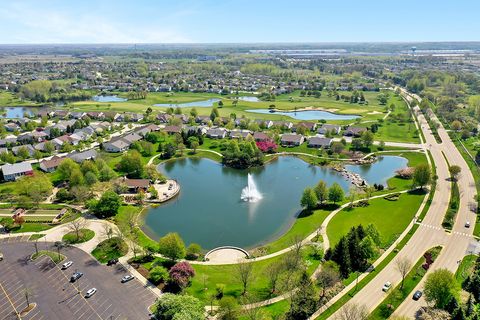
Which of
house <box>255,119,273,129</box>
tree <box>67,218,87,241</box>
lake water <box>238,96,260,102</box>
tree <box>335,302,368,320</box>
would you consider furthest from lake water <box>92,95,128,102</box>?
tree <box>335,302,368,320</box>

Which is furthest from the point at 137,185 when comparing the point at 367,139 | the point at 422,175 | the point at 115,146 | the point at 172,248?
the point at 367,139

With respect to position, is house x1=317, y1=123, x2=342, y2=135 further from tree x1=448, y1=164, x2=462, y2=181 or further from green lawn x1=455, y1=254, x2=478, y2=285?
green lawn x1=455, y1=254, x2=478, y2=285

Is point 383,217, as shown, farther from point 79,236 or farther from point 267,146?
point 79,236

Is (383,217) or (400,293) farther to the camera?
(383,217)

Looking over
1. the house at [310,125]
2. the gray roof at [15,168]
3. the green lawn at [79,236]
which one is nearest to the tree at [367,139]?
the house at [310,125]

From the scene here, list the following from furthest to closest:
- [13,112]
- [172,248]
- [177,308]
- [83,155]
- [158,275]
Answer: [13,112]
[83,155]
[172,248]
[158,275]
[177,308]

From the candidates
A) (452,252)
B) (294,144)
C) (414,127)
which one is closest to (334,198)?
(452,252)

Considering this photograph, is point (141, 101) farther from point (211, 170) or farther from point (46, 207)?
point (46, 207)
